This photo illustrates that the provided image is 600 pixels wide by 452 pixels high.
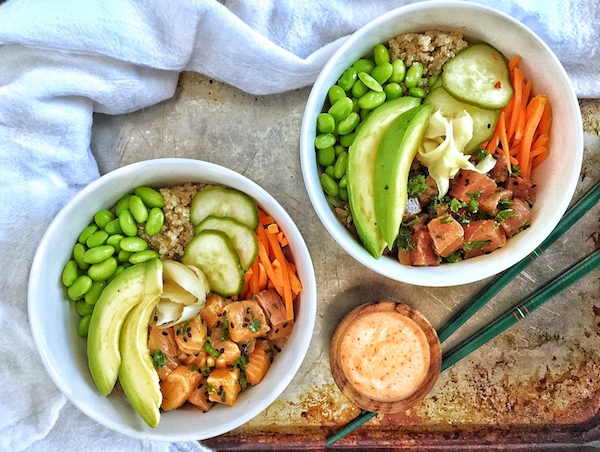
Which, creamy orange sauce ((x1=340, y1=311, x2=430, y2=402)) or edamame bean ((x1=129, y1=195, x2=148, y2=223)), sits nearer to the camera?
edamame bean ((x1=129, y1=195, x2=148, y2=223))

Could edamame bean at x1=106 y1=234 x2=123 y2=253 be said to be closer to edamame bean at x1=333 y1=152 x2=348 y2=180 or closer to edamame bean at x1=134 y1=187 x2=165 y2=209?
edamame bean at x1=134 y1=187 x2=165 y2=209

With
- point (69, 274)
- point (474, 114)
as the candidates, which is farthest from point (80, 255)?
point (474, 114)

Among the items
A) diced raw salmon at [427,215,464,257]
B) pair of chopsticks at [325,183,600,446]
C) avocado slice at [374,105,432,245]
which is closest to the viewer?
avocado slice at [374,105,432,245]

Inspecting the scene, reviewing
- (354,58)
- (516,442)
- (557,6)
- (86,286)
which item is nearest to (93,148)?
(86,286)

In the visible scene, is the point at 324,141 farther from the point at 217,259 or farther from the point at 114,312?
the point at 114,312

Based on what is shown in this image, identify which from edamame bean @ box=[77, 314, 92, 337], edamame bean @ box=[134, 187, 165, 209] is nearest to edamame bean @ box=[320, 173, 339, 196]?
edamame bean @ box=[134, 187, 165, 209]

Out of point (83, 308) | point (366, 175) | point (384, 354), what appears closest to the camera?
point (366, 175)
